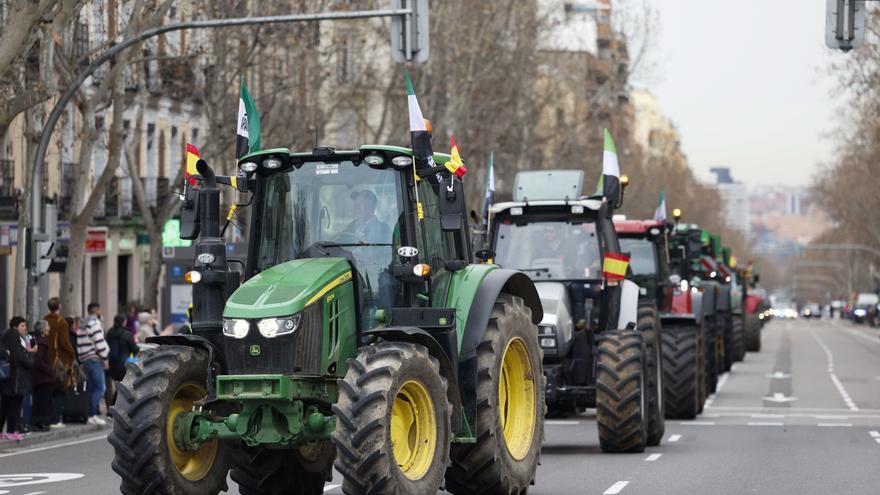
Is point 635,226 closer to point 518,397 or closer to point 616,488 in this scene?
point 616,488

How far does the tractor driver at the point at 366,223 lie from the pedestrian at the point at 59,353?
40.9 ft

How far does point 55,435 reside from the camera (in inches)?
998

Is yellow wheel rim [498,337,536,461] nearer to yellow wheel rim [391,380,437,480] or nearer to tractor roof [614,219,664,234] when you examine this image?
yellow wheel rim [391,380,437,480]

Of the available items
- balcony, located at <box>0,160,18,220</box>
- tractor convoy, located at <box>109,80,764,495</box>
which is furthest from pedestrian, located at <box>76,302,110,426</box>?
balcony, located at <box>0,160,18,220</box>

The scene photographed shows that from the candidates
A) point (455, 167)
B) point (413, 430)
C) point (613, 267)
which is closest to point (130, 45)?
point (613, 267)

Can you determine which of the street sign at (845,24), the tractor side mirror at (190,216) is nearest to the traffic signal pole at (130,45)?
the street sign at (845,24)

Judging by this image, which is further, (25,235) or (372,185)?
(25,235)

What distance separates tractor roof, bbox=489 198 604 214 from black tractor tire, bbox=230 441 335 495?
26.7 feet

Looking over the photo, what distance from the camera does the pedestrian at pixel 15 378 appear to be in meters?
24.1

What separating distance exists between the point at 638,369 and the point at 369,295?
7242 mm

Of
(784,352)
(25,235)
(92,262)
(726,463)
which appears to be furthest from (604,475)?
(784,352)

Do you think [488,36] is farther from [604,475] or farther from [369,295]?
[369,295]

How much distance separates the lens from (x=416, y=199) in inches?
548

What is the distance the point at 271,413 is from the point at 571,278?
989 cm
